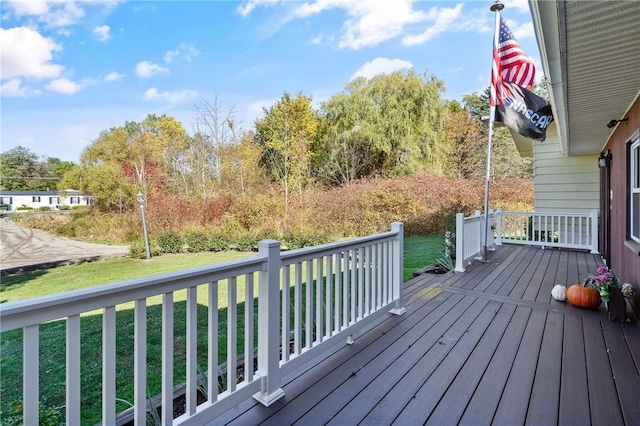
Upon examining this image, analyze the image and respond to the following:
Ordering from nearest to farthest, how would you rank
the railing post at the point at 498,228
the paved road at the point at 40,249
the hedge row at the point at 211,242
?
1. the railing post at the point at 498,228
2. the paved road at the point at 40,249
3. the hedge row at the point at 211,242

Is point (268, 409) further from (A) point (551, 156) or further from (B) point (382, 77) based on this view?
(B) point (382, 77)

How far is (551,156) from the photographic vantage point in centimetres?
772

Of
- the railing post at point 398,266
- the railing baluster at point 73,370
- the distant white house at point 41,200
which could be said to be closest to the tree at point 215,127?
the distant white house at point 41,200

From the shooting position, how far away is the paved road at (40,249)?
29.7ft

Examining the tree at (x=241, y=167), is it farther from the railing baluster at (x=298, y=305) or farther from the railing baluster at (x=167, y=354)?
the railing baluster at (x=167, y=354)

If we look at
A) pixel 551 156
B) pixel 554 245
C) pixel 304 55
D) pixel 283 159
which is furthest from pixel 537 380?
pixel 304 55

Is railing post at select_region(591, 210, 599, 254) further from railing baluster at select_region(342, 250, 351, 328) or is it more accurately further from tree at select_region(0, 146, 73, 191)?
tree at select_region(0, 146, 73, 191)

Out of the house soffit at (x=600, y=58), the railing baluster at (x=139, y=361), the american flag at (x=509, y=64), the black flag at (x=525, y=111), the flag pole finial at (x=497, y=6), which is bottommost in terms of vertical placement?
the railing baluster at (x=139, y=361)

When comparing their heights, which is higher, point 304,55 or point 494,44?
point 304,55

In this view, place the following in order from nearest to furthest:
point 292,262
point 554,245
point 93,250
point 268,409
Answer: point 268,409 < point 292,262 < point 554,245 < point 93,250

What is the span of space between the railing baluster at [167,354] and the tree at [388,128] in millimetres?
14005

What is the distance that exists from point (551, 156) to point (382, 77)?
29.7 feet

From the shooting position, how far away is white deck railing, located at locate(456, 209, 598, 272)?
5.43 meters

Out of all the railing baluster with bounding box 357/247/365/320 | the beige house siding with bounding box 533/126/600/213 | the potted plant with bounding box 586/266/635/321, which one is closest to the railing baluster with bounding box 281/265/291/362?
the railing baluster with bounding box 357/247/365/320
